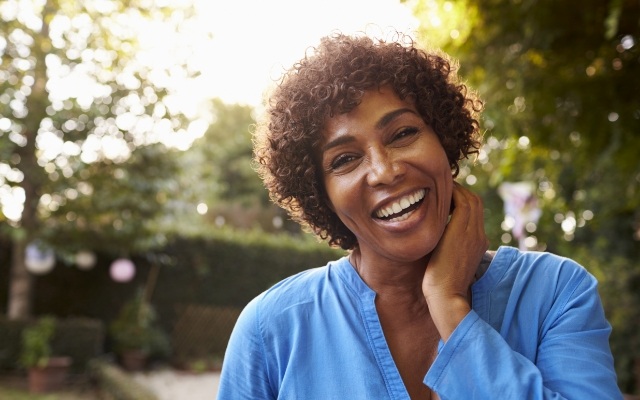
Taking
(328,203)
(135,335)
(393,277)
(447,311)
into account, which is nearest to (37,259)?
(135,335)

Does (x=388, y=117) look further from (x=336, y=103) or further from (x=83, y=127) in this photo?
(x=83, y=127)

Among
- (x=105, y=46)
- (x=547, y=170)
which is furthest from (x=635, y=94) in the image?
(x=105, y=46)

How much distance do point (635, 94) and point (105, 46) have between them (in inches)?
332

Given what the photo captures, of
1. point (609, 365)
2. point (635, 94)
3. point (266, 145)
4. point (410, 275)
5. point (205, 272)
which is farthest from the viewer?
point (205, 272)

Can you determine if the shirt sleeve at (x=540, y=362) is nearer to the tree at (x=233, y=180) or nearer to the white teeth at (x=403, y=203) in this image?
the white teeth at (x=403, y=203)

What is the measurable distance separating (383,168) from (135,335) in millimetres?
12975

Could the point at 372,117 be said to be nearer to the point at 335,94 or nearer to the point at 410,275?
the point at 335,94

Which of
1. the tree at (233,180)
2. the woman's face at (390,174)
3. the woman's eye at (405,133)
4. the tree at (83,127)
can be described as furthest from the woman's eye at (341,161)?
the tree at (233,180)

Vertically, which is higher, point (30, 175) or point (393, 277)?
point (30, 175)

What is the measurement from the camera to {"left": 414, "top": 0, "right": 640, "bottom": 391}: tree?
13.2 feet

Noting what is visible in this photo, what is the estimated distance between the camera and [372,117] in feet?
5.39

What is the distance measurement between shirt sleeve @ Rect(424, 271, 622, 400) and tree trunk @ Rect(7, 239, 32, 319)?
478 inches

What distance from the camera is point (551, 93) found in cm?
420

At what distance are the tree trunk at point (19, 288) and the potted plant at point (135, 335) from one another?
1888 millimetres
